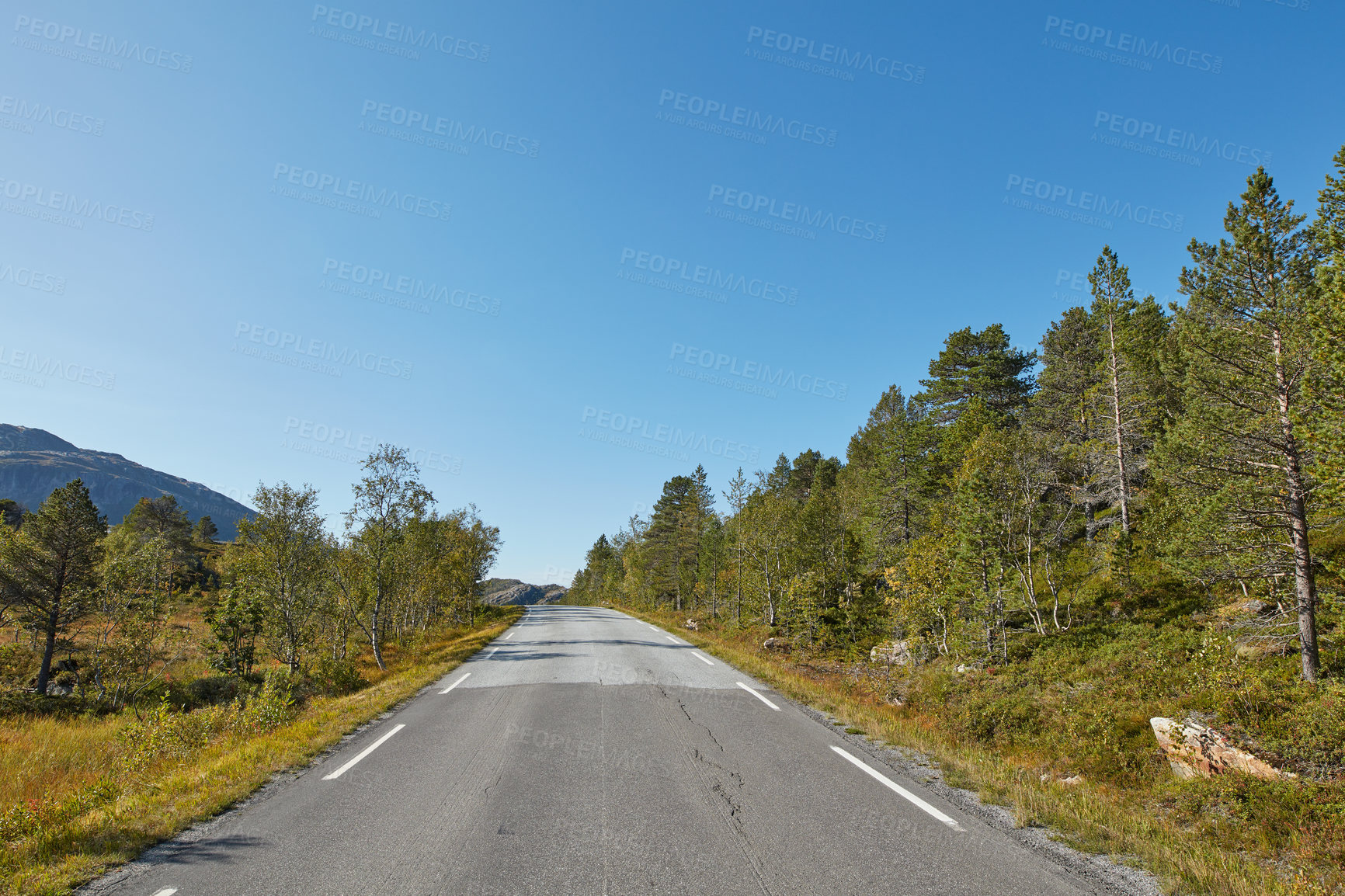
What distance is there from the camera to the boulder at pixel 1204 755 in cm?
854

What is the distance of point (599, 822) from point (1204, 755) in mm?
10553

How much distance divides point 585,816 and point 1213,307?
1717 centimetres

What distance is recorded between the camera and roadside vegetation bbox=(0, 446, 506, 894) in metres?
6.02

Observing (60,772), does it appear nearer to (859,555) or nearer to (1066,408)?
(859,555)

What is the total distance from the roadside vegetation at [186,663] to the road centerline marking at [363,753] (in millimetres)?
764

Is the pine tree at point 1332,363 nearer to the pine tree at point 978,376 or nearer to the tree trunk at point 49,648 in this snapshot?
the pine tree at point 978,376

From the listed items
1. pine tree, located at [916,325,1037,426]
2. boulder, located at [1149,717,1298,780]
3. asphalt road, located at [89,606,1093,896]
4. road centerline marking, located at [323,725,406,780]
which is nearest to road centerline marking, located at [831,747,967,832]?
asphalt road, located at [89,606,1093,896]

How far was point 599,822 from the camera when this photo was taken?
547 centimetres

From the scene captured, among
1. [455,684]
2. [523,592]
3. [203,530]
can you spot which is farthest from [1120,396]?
[523,592]

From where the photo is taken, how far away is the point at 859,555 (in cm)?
3631

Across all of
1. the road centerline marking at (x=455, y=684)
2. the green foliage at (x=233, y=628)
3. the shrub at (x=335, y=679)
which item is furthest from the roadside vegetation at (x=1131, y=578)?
the green foliage at (x=233, y=628)

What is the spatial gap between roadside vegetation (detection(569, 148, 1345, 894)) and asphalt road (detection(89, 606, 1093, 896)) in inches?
62.9

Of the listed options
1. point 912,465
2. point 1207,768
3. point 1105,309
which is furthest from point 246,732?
point 1105,309

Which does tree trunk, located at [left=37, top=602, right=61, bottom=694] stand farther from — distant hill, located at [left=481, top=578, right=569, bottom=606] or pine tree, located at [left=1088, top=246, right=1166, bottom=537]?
distant hill, located at [left=481, top=578, right=569, bottom=606]
